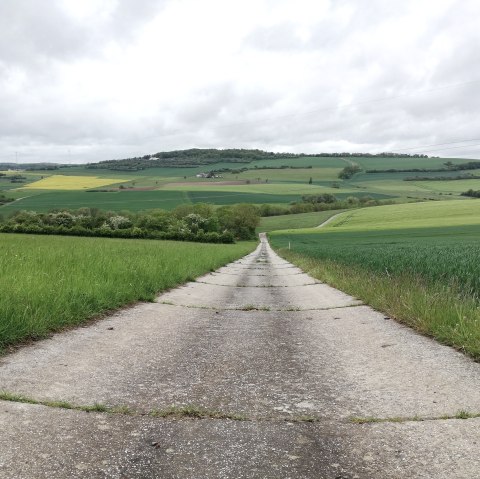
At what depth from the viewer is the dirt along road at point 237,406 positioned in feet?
9.45

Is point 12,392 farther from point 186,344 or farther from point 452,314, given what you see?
point 452,314

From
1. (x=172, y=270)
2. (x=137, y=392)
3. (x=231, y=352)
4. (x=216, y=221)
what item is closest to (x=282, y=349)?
(x=231, y=352)

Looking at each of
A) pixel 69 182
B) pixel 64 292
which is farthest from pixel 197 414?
pixel 69 182

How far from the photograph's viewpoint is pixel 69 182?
480ft

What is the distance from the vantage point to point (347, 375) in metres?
4.96

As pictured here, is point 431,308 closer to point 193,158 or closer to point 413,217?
point 413,217

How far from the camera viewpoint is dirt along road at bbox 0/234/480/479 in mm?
2879

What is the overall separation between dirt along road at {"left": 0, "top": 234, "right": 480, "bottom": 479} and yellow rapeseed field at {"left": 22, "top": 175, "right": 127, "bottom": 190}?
137482 mm

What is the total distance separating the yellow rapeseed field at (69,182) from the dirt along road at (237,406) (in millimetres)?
137482

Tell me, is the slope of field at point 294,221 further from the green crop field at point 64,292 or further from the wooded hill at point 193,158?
the green crop field at point 64,292

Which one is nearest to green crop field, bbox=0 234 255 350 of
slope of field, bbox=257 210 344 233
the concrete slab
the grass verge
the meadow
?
the concrete slab

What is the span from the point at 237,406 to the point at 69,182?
6078 inches

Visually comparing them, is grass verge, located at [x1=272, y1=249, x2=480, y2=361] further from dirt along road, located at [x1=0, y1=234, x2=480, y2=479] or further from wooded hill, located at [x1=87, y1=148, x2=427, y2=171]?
wooded hill, located at [x1=87, y1=148, x2=427, y2=171]

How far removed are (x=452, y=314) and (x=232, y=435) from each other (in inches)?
195
